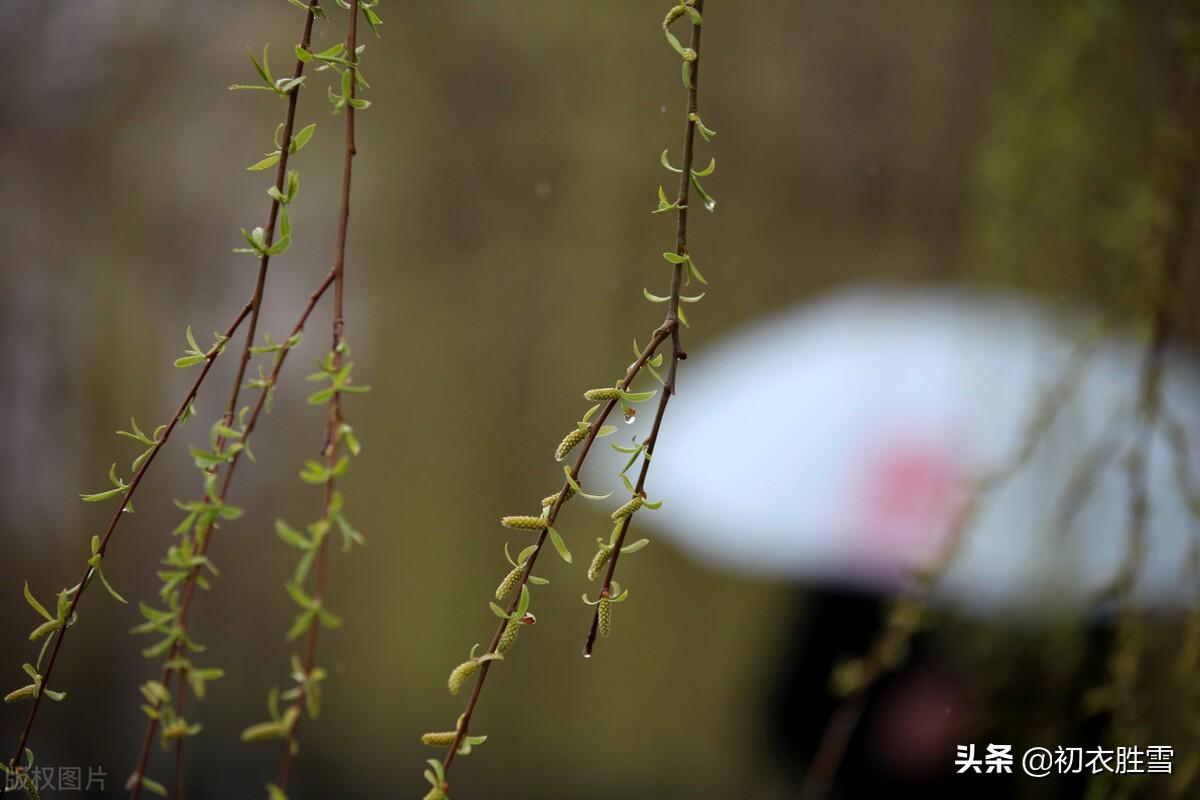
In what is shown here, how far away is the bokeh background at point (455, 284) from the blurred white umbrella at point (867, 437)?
0.13 ft

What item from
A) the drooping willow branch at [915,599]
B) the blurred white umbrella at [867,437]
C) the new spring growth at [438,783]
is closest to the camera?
the new spring growth at [438,783]

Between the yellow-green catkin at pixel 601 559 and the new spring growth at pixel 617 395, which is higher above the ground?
the new spring growth at pixel 617 395

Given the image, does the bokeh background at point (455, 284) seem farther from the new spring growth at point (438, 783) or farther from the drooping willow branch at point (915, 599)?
the new spring growth at point (438, 783)

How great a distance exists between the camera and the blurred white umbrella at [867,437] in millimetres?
1123

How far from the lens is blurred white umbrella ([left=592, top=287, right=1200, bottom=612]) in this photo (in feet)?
3.68

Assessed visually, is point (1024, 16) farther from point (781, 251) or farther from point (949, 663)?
point (949, 663)

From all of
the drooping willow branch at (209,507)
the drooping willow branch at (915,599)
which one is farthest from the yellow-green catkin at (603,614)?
the drooping willow branch at (915,599)

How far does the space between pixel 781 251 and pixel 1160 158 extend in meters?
0.53

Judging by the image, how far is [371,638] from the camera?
4.05ft

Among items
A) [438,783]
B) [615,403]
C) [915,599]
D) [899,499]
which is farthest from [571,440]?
[899,499]

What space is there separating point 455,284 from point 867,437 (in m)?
0.54

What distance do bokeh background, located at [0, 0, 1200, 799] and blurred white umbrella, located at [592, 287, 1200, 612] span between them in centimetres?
4

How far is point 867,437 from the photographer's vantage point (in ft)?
4.00

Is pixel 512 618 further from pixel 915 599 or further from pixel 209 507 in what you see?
pixel 915 599
